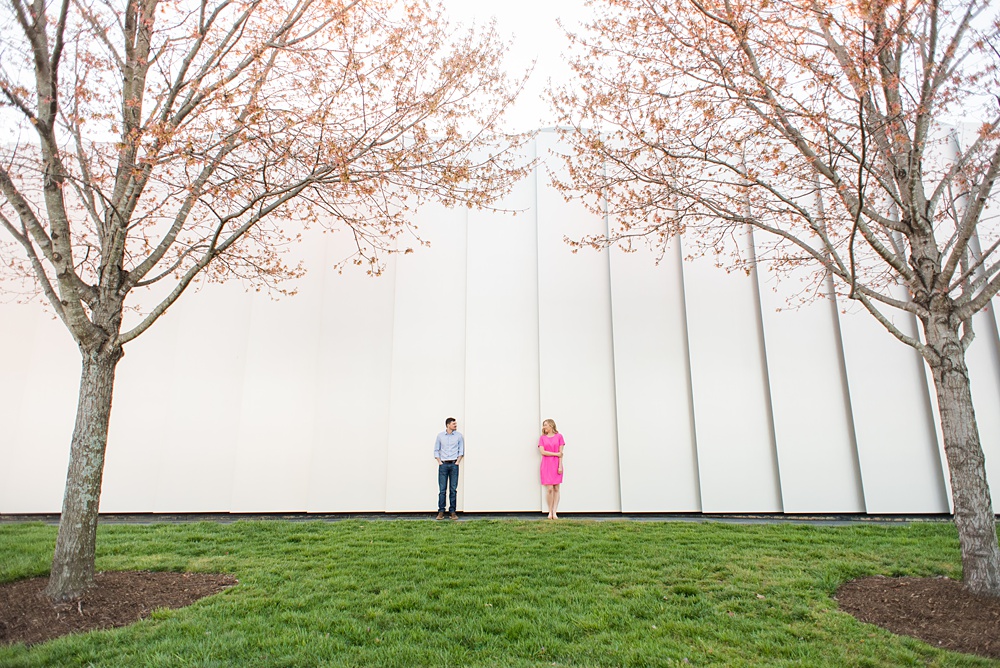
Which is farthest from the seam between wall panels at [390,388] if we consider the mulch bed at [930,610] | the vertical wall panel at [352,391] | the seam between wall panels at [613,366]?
the mulch bed at [930,610]

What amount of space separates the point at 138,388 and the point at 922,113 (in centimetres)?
1141

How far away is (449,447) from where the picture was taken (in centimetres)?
847

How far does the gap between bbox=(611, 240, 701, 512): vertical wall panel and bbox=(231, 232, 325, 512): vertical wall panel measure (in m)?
5.43

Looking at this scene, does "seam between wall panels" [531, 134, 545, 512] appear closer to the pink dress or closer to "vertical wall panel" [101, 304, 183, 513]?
the pink dress

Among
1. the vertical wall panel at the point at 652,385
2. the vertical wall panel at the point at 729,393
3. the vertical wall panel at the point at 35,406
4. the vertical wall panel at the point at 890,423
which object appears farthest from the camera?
the vertical wall panel at the point at 35,406

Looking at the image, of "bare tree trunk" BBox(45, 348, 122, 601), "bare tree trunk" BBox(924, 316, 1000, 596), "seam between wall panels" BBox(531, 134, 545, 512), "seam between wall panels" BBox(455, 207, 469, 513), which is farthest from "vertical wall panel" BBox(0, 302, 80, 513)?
"bare tree trunk" BBox(924, 316, 1000, 596)

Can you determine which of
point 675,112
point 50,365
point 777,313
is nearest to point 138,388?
point 50,365

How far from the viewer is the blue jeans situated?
8.40 meters

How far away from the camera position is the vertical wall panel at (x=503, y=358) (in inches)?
350

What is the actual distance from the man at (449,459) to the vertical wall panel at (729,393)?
3.98m

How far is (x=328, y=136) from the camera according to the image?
538cm

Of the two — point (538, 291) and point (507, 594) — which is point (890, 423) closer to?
point (538, 291)

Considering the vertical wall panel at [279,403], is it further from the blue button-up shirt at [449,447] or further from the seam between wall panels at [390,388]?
the blue button-up shirt at [449,447]

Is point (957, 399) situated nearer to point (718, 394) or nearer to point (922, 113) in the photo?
point (922, 113)
